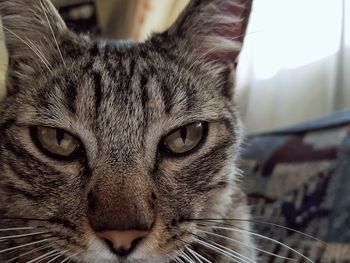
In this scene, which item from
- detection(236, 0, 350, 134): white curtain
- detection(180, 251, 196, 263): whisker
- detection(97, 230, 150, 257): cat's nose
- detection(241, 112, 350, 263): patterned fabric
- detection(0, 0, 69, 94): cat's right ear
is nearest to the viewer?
detection(97, 230, 150, 257): cat's nose

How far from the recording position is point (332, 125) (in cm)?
154

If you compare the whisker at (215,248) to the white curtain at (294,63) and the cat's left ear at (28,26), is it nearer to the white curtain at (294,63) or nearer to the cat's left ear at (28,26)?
the cat's left ear at (28,26)

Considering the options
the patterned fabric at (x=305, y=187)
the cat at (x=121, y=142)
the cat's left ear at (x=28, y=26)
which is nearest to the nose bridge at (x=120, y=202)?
the cat at (x=121, y=142)

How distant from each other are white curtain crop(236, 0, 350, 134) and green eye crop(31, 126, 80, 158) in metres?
1.05

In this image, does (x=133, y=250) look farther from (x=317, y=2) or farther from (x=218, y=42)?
(x=317, y=2)

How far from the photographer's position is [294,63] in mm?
2188

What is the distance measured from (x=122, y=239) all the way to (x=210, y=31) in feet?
1.85

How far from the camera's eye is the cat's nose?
2.95ft

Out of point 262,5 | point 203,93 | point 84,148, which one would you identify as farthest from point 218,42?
point 262,5

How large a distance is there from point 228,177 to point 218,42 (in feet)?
1.04

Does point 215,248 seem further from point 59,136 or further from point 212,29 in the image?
point 212,29

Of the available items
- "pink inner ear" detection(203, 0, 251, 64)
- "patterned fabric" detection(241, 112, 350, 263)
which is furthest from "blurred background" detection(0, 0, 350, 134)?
"pink inner ear" detection(203, 0, 251, 64)

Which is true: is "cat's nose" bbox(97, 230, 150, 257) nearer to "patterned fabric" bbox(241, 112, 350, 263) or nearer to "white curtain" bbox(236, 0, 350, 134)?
"patterned fabric" bbox(241, 112, 350, 263)

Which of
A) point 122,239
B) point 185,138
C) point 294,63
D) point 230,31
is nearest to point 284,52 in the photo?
point 294,63
